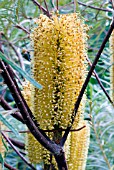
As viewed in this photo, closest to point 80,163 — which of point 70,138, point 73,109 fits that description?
point 70,138

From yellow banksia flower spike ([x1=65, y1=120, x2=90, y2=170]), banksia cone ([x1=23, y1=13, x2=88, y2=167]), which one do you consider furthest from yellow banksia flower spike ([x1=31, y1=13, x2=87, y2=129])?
yellow banksia flower spike ([x1=65, y1=120, x2=90, y2=170])

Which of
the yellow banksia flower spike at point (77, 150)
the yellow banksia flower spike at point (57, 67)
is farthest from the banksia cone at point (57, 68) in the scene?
the yellow banksia flower spike at point (77, 150)

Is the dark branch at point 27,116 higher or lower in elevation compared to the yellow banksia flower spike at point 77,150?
higher

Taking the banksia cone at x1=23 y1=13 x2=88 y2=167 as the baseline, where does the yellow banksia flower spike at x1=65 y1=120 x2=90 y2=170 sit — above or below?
below

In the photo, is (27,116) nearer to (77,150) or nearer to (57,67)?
(57,67)

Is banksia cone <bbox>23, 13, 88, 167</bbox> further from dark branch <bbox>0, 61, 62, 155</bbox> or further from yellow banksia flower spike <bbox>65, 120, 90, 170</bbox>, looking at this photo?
yellow banksia flower spike <bbox>65, 120, 90, 170</bbox>

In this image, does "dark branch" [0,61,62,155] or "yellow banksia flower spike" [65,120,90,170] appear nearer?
"dark branch" [0,61,62,155]

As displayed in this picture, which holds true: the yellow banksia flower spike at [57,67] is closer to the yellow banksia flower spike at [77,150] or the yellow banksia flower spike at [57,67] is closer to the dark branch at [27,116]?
the dark branch at [27,116]

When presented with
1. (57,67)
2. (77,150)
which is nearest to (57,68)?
(57,67)
